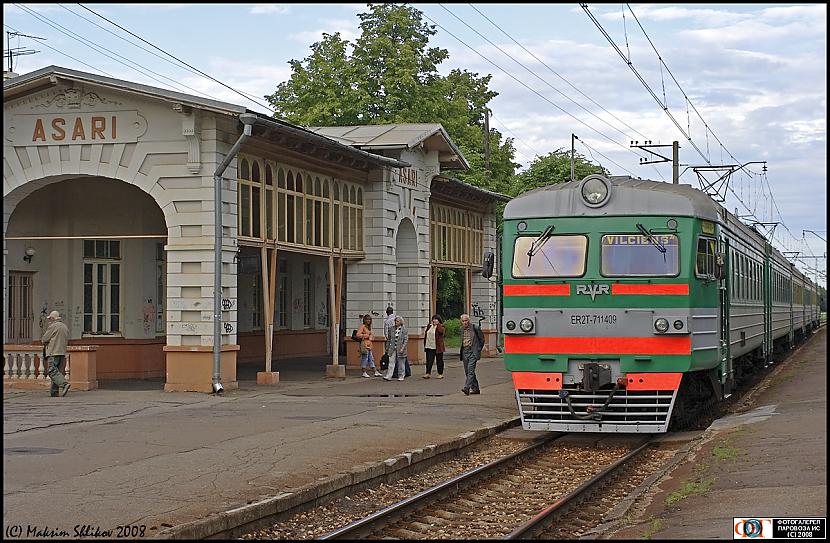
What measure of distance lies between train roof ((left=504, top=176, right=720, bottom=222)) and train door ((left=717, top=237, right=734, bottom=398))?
1.02 m

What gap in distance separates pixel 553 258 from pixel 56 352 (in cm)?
964

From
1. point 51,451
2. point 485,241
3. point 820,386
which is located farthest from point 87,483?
point 485,241

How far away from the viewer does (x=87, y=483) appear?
1030 cm

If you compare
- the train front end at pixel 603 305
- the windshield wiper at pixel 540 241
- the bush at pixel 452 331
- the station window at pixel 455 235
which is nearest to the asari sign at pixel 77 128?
the train front end at pixel 603 305

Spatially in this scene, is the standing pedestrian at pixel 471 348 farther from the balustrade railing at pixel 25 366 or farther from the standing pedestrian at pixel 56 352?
the balustrade railing at pixel 25 366

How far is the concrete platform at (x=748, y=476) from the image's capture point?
858cm

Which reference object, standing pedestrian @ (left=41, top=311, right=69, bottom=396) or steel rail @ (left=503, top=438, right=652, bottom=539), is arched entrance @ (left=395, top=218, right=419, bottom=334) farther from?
steel rail @ (left=503, top=438, right=652, bottom=539)

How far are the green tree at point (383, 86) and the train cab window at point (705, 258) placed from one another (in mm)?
30735

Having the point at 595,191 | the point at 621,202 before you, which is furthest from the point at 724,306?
the point at 595,191

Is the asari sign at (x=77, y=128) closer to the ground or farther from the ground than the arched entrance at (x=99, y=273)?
farther from the ground

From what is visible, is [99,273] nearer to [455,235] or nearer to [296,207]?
[296,207]

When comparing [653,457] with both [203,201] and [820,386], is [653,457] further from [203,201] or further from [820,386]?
[203,201]

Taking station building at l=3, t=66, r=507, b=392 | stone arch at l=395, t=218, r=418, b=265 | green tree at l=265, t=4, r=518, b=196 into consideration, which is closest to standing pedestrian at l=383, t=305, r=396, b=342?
station building at l=3, t=66, r=507, b=392

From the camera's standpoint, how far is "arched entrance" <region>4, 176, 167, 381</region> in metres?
23.2
